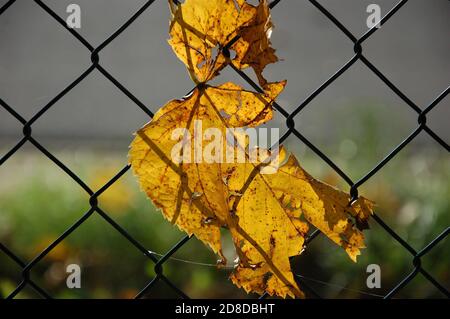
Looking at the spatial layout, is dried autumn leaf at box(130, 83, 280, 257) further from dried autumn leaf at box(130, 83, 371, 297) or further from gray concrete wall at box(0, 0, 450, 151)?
gray concrete wall at box(0, 0, 450, 151)

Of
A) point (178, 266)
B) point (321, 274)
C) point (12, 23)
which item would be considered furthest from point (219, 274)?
point (12, 23)

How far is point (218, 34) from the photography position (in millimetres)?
752

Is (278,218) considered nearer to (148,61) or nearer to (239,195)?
(239,195)

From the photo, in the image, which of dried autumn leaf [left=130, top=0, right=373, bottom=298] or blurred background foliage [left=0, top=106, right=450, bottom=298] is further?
blurred background foliage [left=0, top=106, right=450, bottom=298]

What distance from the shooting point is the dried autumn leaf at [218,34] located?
74 cm

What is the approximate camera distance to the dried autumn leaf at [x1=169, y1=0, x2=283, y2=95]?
2.42 ft

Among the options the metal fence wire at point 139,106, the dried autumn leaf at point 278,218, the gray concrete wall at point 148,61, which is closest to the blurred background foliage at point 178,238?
the metal fence wire at point 139,106

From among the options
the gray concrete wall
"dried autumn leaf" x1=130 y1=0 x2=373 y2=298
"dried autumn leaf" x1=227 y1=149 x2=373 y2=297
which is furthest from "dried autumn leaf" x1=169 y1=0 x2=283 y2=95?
the gray concrete wall

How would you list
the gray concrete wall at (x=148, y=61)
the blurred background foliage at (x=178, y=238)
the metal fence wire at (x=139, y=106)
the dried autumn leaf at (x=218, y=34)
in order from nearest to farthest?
the dried autumn leaf at (x=218, y=34), the metal fence wire at (x=139, y=106), the blurred background foliage at (x=178, y=238), the gray concrete wall at (x=148, y=61)

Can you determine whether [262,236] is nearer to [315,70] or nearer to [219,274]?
[219,274]

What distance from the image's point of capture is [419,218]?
A: 2.24 m

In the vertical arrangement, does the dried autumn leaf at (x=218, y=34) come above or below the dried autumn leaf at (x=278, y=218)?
above

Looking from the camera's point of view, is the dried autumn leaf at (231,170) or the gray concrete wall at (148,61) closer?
the dried autumn leaf at (231,170)

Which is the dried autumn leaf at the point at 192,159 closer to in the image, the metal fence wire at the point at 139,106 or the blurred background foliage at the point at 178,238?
the metal fence wire at the point at 139,106
